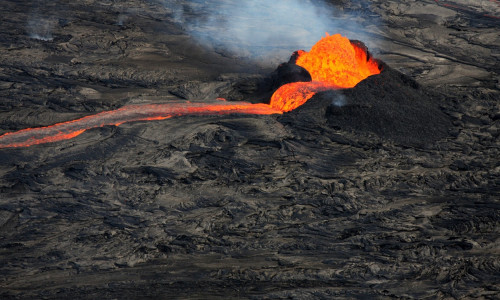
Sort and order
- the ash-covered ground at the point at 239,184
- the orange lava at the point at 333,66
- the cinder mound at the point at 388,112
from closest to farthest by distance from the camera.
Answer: the ash-covered ground at the point at 239,184 → the cinder mound at the point at 388,112 → the orange lava at the point at 333,66

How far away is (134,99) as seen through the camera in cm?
1041

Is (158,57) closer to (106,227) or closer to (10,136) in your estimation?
(10,136)

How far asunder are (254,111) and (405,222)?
12.9 feet

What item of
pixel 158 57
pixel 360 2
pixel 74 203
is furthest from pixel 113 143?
pixel 360 2

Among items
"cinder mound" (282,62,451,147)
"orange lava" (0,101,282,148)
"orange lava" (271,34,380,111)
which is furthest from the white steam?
"cinder mound" (282,62,451,147)

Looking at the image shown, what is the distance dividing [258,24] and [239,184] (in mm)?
8483

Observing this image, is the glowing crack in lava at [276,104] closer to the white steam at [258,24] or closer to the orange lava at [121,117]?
the orange lava at [121,117]

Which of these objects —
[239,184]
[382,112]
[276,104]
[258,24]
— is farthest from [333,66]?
[258,24]

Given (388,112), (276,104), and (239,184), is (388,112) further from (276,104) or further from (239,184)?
(239,184)

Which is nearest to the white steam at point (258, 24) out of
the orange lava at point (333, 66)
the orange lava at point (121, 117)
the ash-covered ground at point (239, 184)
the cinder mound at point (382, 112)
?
the ash-covered ground at point (239, 184)

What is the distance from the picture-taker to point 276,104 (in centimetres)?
1041

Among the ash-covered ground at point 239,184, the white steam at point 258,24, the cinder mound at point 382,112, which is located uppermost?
the white steam at point 258,24

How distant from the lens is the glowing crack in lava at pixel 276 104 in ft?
29.5

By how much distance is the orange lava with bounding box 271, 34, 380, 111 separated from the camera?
416 inches
